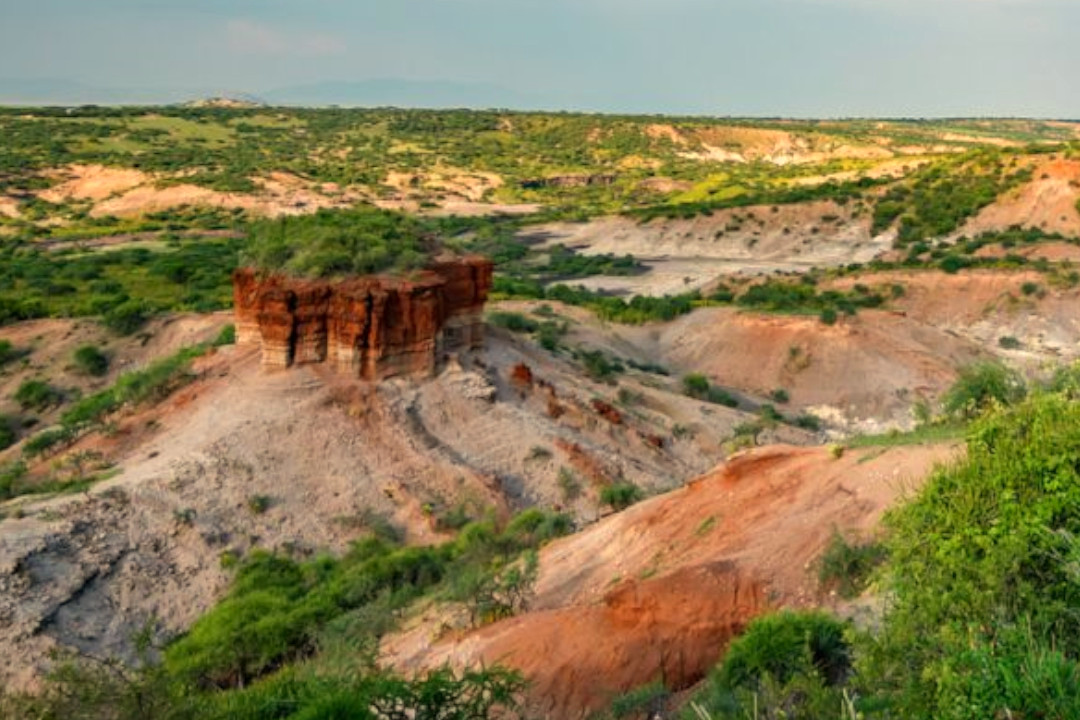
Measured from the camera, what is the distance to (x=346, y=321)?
20.4 metres

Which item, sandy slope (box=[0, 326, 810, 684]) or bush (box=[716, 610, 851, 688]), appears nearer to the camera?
bush (box=[716, 610, 851, 688])

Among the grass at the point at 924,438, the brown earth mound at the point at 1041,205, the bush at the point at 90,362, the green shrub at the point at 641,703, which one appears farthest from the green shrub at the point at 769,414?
the brown earth mound at the point at 1041,205

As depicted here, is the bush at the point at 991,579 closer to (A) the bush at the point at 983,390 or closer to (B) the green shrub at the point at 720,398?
(A) the bush at the point at 983,390

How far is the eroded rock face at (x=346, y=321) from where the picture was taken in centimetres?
2038

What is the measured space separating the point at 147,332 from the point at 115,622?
60.7 ft

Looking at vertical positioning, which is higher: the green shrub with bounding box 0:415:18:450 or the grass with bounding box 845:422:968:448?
the grass with bounding box 845:422:968:448

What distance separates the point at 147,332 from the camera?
103ft

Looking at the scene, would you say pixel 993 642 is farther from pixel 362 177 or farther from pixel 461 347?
pixel 362 177

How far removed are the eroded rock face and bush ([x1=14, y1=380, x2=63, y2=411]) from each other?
31.0ft

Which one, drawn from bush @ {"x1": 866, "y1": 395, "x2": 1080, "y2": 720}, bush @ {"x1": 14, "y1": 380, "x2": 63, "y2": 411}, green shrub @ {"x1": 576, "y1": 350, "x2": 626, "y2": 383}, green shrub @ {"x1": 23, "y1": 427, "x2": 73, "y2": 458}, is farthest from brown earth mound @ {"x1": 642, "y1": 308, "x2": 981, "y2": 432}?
bush @ {"x1": 866, "y1": 395, "x2": 1080, "y2": 720}

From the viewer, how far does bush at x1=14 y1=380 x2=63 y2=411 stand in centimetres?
2747

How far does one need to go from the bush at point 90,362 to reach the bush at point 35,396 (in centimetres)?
124

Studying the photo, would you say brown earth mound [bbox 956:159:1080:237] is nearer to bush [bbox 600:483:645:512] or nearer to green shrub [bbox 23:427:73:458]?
bush [bbox 600:483:645:512]

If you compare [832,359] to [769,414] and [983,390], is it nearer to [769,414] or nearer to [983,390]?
[769,414]
